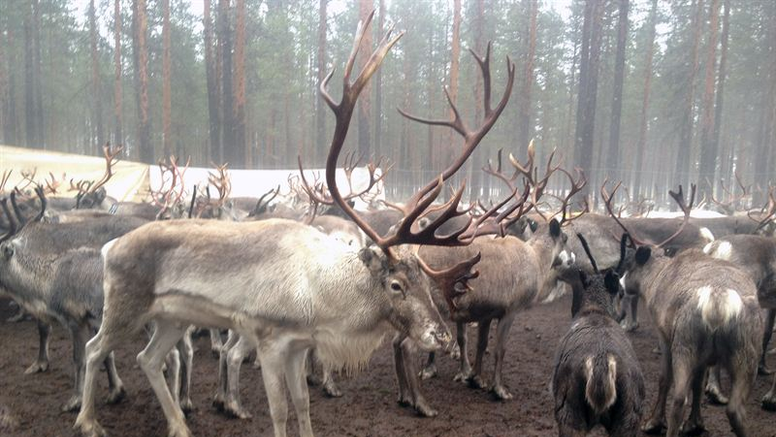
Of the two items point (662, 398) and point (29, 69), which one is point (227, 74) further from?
point (662, 398)

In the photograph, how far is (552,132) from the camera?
3064cm

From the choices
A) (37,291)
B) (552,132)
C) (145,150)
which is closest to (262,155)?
(145,150)

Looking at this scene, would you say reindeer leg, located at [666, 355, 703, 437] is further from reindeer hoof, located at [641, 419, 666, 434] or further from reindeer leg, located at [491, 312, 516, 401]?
reindeer leg, located at [491, 312, 516, 401]

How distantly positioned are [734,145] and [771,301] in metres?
30.0

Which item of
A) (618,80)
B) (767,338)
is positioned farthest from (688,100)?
(767,338)

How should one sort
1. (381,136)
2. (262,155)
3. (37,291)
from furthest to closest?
(262,155) < (381,136) < (37,291)

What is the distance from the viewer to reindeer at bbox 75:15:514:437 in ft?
10.9

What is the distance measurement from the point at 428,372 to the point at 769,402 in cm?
302

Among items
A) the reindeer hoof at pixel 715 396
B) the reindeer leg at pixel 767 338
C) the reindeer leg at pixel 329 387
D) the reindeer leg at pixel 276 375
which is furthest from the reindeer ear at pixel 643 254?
the reindeer leg at pixel 276 375

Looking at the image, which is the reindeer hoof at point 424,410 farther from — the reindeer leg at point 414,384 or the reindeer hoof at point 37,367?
the reindeer hoof at point 37,367

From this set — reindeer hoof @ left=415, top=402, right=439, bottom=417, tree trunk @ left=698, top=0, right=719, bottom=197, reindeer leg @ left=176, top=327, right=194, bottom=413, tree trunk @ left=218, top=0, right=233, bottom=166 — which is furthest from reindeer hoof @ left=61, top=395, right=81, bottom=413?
tree trunk @ left=698, top=0, right=719, bottom=197

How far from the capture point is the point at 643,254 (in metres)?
5.05

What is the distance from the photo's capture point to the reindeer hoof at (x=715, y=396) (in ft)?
15.8

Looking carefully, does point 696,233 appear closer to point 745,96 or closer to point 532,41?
point 532,41
